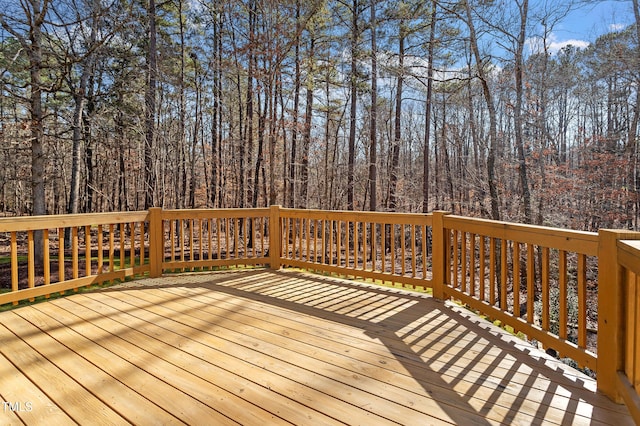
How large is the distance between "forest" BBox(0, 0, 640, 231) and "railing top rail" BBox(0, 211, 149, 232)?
290cm

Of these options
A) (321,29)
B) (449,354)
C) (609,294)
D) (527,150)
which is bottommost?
(449,354)

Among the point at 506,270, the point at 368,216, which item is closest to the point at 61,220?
the point at 368,216

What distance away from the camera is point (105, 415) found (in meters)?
1.59

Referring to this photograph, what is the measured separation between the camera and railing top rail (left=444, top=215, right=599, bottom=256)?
6.31ft

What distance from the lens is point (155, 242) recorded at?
4.44m

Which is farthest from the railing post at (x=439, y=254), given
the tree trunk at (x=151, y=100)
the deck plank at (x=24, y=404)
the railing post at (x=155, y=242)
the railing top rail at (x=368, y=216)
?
the tree trunk at (x=151, y=100)

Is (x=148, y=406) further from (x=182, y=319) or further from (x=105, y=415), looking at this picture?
(x=182, y=319)

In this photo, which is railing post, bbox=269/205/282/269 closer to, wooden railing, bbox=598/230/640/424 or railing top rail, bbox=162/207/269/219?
railing top rail, bbox=162/207/269/219

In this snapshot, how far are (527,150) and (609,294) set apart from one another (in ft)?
28.6

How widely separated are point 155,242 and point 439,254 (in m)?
3.65

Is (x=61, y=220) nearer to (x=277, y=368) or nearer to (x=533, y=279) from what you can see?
(x=277, y=368)

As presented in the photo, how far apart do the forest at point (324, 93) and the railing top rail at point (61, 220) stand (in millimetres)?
2905

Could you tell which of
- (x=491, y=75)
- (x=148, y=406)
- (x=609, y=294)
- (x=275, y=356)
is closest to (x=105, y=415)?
(x=148, y=406)

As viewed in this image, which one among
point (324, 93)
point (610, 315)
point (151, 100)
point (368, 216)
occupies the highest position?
point (324, 93)
